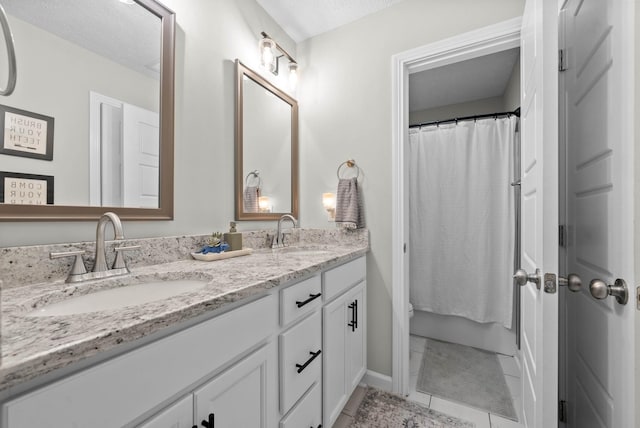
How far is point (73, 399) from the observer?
1.46 feet

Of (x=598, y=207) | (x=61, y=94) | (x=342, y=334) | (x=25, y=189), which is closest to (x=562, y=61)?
(x=598, y=207)

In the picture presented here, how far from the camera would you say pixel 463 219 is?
236 cm

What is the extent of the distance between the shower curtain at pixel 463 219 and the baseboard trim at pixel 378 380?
0.88m

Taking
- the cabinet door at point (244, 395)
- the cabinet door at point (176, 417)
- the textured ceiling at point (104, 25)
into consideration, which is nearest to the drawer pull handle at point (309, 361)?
the cabinet door at point (244, 395)

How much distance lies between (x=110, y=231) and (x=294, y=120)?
1.40m

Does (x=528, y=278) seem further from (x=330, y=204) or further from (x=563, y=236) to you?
(x=330, y=204)

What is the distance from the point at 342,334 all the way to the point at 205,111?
1.35m

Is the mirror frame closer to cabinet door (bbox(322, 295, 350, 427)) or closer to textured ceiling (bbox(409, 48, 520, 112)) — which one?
cabinet door (bbox(322, 295, 350, 427))

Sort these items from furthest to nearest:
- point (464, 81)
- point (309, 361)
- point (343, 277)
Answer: point (464, 81) < point (343, 277) < point (309, 361)

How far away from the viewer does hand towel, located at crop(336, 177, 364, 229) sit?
5.87 ft

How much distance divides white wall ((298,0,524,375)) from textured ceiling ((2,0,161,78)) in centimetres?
110

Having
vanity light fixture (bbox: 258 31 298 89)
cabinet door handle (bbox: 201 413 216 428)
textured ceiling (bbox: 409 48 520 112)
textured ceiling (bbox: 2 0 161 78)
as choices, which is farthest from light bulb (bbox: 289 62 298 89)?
cabinet door handle (bbox: 201 413 216 428)

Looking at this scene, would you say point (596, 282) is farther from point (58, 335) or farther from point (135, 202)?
point (135, 202)

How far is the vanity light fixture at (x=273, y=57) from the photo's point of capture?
172 cm
